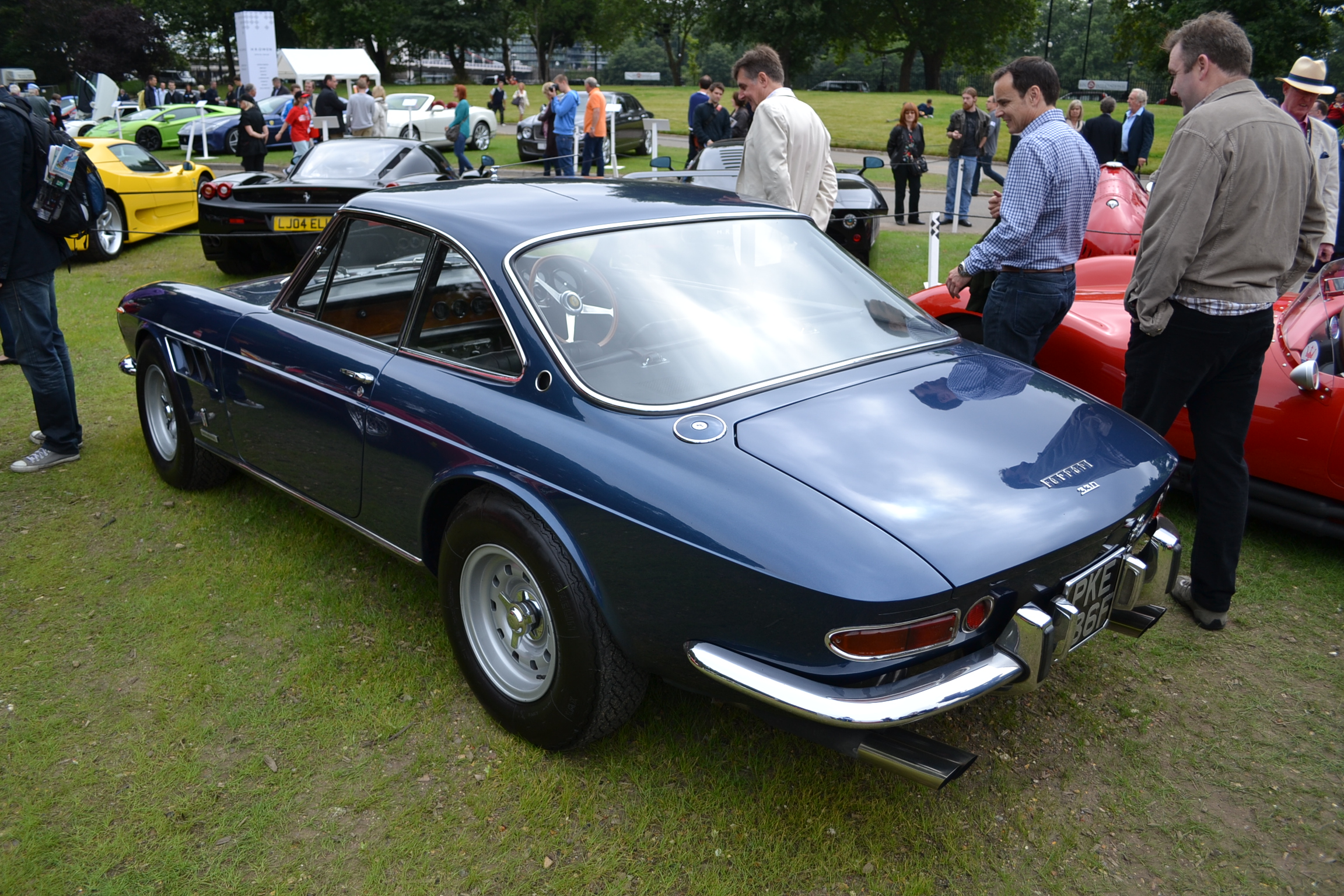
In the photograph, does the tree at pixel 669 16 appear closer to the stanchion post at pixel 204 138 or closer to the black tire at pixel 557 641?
the stanchion post at pixel 204 138

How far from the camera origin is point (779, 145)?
541cm

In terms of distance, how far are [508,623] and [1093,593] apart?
5.45 ft

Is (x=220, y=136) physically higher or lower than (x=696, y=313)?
higher

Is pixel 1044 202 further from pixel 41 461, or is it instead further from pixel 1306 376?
pixel 41 461

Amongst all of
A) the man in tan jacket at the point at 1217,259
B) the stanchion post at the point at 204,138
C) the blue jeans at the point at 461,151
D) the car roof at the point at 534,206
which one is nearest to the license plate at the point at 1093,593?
the man in tan jacket at the point at 1217,259

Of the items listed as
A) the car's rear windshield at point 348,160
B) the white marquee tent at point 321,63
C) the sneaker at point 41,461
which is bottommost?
the sneaker at point 41,461

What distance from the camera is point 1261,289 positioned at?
3.25 meters

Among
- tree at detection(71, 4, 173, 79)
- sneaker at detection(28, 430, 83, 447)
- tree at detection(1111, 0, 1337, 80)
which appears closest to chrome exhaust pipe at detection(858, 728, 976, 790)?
sneaker at detection(28, 430, 83, 447)

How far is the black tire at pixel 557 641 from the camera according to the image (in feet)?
8.32

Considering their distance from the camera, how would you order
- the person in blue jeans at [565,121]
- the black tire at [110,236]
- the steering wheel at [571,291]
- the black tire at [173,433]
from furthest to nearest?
the person in blue jeans at [565,121] → the black tire at [110,236] → the black tire at [173,433] → the steering wheel at [571,291]

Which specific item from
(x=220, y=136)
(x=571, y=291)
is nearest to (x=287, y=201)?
(x=571, y=291)

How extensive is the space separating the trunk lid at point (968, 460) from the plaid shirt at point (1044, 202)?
1.18m

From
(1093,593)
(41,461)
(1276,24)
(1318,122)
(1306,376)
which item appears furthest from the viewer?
(1276,24)

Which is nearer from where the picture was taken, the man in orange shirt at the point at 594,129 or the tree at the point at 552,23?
the man in orange shirt at the point at 594,129
